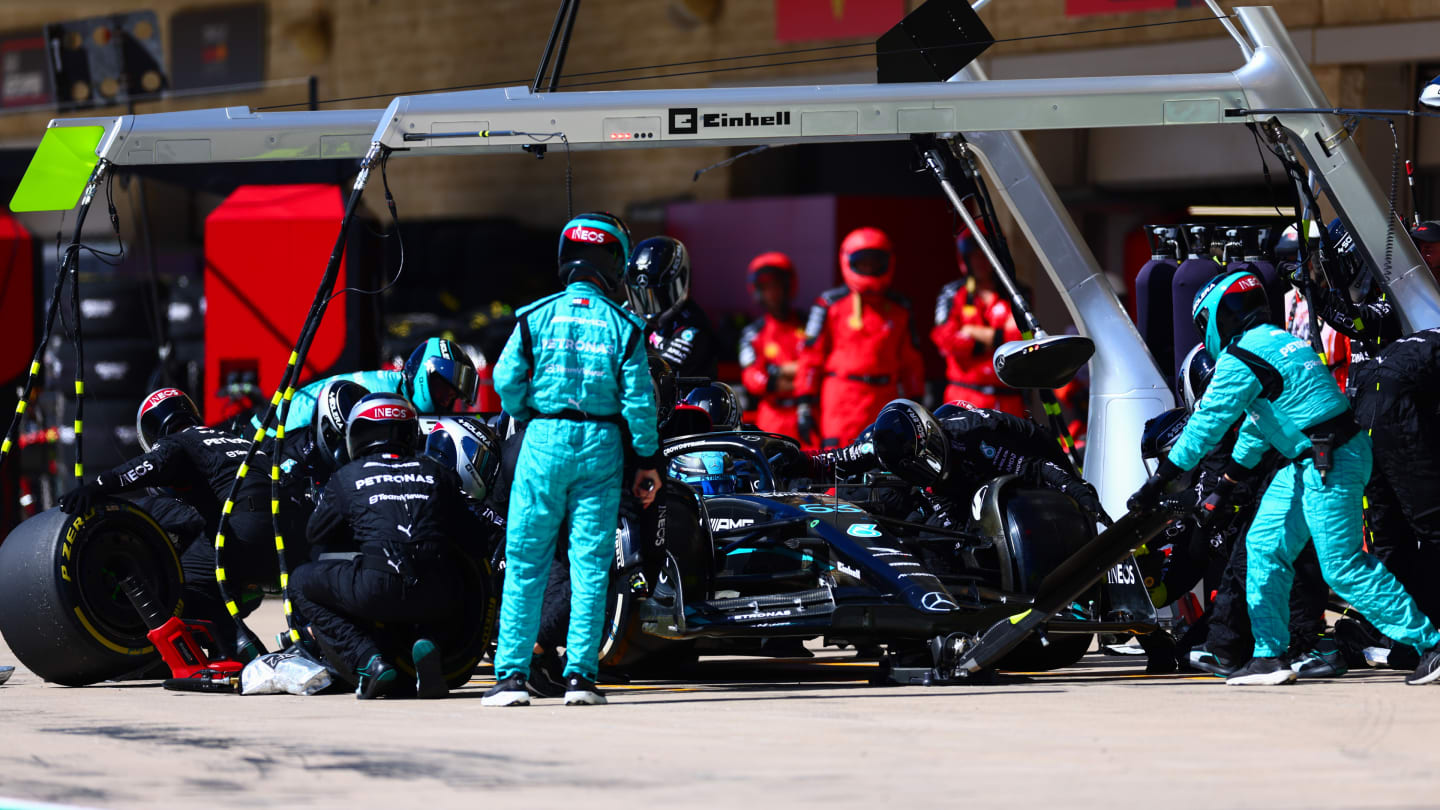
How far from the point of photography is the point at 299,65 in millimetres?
27094

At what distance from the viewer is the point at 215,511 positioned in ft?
34.5

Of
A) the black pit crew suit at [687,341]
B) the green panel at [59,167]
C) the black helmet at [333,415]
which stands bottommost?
the black helmet at [333,415]

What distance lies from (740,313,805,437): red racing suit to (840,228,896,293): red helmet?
805mm

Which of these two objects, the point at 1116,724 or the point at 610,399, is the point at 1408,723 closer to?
the point at 1116,724

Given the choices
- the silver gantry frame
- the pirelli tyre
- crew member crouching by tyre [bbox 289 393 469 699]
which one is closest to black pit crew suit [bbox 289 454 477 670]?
crew member crouching by tyre [bbox 289 393 469 699]

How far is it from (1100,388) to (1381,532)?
186 centimetres

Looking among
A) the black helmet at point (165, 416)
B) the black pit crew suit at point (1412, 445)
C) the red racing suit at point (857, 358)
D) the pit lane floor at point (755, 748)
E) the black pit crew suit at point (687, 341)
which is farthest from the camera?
the red racing suit at point (857, 358)

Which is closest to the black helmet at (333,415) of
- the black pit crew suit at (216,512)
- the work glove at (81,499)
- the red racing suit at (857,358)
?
the black pit crew suit at (216,512)

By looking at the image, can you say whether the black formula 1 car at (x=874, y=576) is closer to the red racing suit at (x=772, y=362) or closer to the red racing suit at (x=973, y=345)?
the red racing suit at (x=973, y=345)

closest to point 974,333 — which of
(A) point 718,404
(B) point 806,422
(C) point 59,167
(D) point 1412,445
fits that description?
(B) point 806,422

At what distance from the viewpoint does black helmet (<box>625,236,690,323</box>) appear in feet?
40.7

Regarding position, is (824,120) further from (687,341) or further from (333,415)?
(333,415)

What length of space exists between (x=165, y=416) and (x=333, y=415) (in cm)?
97

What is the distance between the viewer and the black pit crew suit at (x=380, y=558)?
9.08 m
